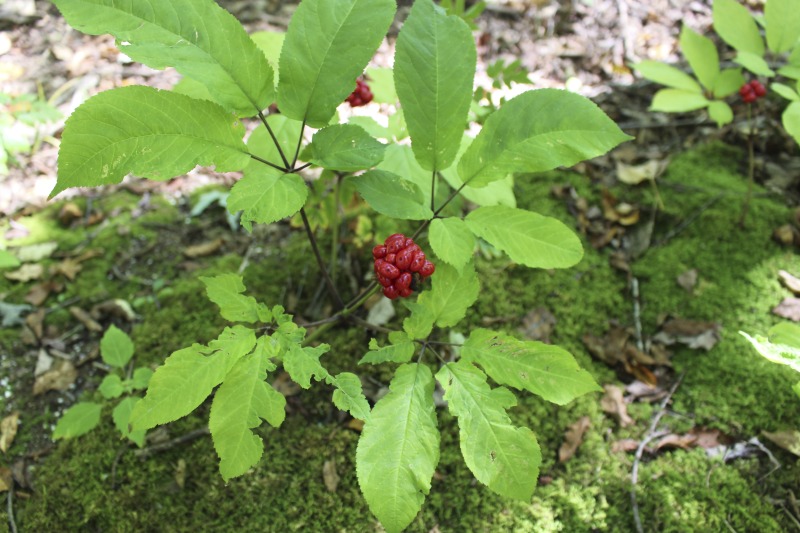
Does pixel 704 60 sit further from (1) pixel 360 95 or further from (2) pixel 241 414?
(2) pixel 241 414

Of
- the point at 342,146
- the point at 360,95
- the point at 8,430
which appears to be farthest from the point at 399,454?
the point at 8,430

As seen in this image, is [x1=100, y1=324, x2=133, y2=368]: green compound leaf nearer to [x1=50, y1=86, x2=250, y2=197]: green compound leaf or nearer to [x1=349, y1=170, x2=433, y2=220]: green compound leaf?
[x1=50, y1=86, x2=250, y2=197]: green compound leaf

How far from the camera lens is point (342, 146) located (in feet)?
4.48

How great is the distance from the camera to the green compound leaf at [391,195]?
139 cm

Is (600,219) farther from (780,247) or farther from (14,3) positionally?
(14,3)

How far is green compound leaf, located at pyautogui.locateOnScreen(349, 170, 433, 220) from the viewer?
4.55 feet

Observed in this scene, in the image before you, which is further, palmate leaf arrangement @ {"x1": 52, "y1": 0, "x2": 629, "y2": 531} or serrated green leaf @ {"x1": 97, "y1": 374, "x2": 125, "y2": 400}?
serrated green leaf @ {"x1": 97, "y1": 374, "x2": 125, "y2": 400}

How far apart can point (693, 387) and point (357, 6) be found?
1.93m

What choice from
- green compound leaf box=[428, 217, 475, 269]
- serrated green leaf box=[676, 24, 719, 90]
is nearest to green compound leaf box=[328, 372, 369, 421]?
green compound leaf box=[428, 217, 475, 269]

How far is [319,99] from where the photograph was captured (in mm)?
1353

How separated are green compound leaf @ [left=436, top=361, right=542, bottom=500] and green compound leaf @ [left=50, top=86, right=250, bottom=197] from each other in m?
0.89

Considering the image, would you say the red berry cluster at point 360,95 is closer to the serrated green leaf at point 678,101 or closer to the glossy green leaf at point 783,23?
the serrated green leaf at point 678,101

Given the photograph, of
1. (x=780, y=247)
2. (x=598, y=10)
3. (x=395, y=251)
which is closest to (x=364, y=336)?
(x=395, y=251)

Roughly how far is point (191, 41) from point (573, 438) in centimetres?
184
